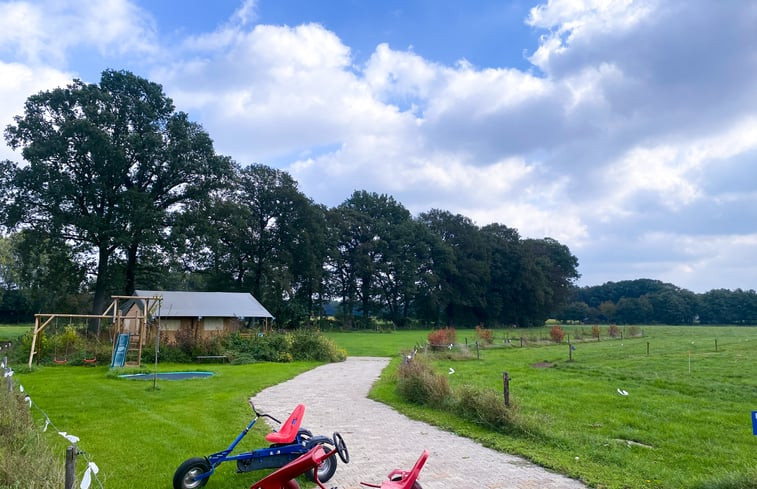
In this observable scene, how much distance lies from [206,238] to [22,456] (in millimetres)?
31532

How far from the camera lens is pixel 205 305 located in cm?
3262

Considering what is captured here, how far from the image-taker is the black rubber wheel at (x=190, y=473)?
5742 mm

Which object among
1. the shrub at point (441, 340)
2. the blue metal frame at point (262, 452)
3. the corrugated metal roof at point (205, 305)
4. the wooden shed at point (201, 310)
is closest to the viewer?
the blue metal frame at point (262, 452)

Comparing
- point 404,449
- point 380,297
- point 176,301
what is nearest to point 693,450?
point 404,449

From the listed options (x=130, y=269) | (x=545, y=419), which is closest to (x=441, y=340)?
(x=545, y=419)

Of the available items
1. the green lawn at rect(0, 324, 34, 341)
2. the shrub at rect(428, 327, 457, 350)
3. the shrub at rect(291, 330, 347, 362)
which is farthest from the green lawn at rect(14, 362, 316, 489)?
the green lawn at rect(0, 324, 34, 341)

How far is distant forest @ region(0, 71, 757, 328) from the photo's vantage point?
32.2 m

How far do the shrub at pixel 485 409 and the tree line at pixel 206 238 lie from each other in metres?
27.5

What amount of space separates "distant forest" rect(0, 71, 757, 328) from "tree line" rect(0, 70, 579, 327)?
133mm

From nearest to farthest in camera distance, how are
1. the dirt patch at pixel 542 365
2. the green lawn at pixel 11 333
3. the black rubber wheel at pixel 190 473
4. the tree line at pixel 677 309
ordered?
the black rubber wheel at pixel 190 473 → the dirt patch at pixel 542 365 → the green lawn at pixel 11 333 → the tree line at pixel 677 309

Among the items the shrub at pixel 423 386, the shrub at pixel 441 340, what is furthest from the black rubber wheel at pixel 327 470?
the shrub at pixel 441 340

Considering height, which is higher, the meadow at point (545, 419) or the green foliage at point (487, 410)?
the green foliage at point (487, 410)

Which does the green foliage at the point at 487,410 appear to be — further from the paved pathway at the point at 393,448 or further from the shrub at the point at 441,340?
the shrub at the point at 441,340

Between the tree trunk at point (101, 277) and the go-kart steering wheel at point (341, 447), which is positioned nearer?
the go-kart steering wheel at point (341, 447)
